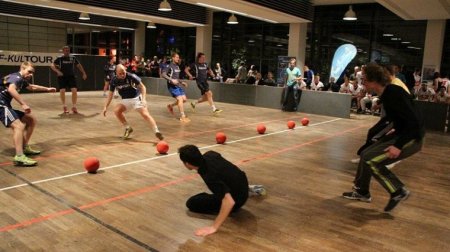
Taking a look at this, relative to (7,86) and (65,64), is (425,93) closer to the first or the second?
(65,64)

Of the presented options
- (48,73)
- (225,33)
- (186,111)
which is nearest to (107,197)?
(186,111)

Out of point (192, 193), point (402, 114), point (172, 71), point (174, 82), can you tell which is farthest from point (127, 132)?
point (402, 114)

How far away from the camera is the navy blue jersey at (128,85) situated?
6812 mm

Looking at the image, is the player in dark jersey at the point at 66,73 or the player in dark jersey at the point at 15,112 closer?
the player in dark jersey at the point at 15,112

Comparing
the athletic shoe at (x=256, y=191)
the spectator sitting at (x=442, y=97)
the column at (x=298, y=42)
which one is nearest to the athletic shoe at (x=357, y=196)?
the athletic shoe at (x=256, y=191)

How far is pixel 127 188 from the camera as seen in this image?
4.59 m

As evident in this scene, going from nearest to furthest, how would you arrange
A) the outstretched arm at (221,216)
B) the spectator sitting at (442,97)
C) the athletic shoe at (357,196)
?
the outstretched arm at (221,216) < the athletic shoe at (357,196) < the spectator sitting at (442,97)

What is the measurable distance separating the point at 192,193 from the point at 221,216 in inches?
47.8

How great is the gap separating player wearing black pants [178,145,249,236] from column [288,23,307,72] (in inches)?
525

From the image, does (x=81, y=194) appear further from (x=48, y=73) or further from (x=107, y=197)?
(x=48, y=73)

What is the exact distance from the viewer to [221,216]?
3336 mm

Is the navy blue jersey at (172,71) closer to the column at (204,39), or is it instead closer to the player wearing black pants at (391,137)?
the player wearing black pants at (391,137)

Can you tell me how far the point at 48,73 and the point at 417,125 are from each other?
14.3 metres

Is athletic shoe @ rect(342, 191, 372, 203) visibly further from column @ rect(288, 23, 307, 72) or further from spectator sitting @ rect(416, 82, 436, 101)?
column @ rect(288, 23, 307, 72)
